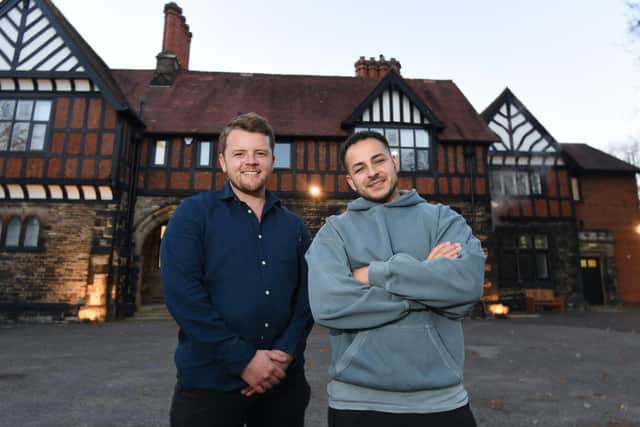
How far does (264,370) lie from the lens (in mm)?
1675

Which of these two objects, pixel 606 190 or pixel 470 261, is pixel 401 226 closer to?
pixel 470 261

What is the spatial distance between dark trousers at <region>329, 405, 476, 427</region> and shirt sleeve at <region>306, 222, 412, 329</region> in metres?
0.34

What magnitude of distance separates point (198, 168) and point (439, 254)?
12297mm

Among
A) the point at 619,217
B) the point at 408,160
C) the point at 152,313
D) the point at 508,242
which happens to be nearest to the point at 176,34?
the point at 408,160

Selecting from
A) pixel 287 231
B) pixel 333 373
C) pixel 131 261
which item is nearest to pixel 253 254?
pixel 287 231

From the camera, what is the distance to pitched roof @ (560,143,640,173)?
17156 millimetres

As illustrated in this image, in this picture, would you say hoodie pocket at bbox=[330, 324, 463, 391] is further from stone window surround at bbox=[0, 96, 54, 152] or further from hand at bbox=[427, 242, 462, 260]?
stone window surround at bbox=[0, 96, 54, 152]

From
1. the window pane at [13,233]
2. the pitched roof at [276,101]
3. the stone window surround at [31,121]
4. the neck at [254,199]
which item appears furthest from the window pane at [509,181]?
the window pane at [13,233]

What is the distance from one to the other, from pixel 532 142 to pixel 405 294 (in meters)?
17.2

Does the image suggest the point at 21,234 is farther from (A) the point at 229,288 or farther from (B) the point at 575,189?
(B) the point at 575,189

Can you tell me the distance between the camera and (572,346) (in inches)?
291

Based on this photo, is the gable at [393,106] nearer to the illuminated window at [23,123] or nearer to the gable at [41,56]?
the gable at [41,56]

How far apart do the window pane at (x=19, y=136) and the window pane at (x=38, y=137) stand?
8.0 inches

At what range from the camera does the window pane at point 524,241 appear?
15383 mm
